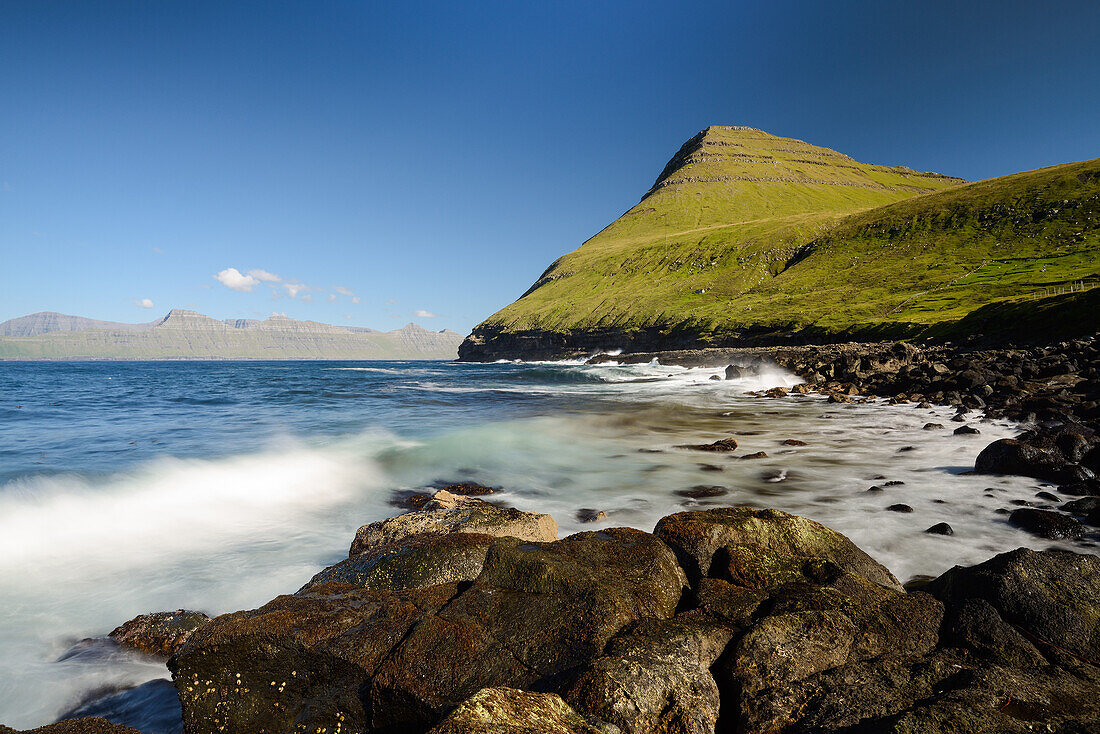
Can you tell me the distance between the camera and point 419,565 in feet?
19.1

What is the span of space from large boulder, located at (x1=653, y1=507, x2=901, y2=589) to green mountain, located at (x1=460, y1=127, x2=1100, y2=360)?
43.8 m

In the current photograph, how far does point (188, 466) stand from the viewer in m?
16.6

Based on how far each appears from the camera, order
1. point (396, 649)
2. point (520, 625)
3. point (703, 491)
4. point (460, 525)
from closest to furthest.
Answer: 1. point (396, 649)
2. point (520, 625)
3. point (460, 525)
4. point (703, 491)

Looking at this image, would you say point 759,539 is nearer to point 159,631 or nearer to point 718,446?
point 159,631

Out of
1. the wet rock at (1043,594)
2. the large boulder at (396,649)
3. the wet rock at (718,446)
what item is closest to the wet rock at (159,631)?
the large boulder at (396,649)

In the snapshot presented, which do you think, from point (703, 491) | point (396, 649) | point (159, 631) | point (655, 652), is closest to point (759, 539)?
point (655, 652)

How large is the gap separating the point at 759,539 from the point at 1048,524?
20.9 feet

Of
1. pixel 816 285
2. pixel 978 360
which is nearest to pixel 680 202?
pixel 816 285

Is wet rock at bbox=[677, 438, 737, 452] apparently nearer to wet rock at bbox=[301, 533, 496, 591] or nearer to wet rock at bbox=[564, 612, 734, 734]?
wet rock at bbox=[301, 533, 496, 591]

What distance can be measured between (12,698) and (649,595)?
7459mm

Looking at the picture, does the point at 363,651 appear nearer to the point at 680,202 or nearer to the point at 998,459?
the point at 998,459

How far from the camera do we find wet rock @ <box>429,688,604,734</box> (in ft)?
9.29

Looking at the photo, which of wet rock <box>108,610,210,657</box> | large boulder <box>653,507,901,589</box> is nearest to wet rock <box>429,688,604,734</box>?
large boulder <box>653,507,901,589</box>

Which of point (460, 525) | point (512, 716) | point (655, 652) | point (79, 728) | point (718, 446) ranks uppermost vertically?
point (512, 716)
